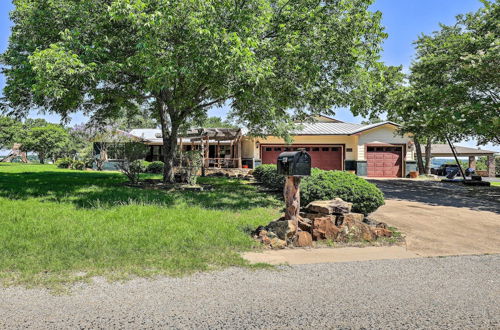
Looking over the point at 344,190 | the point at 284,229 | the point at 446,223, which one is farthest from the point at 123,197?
the point at 446,223

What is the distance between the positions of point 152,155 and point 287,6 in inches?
881

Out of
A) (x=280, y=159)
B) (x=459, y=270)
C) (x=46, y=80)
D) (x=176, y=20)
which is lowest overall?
(x=459, y=270)

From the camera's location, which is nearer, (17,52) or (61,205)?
(61,205)

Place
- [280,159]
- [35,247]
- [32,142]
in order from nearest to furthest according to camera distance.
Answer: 1. [35,247]
2. [280,159]
3. [32,142]

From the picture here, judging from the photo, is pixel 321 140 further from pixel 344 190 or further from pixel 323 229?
pixel 323 229

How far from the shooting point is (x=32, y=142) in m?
35.2

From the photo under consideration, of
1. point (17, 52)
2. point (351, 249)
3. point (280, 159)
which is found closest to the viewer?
point (351, 249)

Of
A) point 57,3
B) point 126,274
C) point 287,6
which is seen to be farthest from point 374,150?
point 126,274

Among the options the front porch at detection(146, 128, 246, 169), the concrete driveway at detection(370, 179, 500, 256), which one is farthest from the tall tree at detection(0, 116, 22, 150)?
the concrete driveway at detection(370, 179, 500, 256)

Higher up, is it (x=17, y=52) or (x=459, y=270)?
(x=17, y=52)

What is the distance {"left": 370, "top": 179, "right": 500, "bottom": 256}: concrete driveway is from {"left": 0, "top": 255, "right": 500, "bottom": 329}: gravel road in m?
1.56

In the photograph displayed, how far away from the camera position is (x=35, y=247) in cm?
491

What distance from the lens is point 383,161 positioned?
2461 cm

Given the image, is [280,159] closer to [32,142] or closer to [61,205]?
[61,205]
